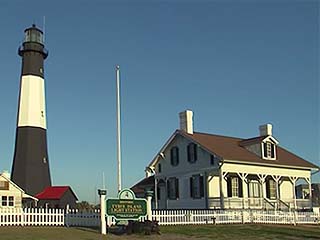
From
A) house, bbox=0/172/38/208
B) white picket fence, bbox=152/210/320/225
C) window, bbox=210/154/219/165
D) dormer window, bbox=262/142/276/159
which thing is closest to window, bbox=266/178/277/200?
dormer window, bbox=262/142/276/159

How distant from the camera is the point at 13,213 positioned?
26953 millimetres

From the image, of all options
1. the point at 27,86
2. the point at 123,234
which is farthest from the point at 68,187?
the point at 123,234

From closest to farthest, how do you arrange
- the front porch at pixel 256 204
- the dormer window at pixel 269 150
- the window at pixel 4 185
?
the front porch at pixel 256 204 < the dormer window at pixel 269 150 < the window at pixel 4 185

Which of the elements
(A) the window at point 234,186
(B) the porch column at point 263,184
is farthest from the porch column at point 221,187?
(B) the porch column at point 263,184

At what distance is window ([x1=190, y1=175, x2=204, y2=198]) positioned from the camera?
37.3 meters

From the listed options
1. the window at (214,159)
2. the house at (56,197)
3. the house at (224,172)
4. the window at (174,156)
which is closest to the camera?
the window at (214,159)

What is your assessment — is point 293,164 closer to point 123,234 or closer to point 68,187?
point 68,187

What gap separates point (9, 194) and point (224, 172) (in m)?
16.6

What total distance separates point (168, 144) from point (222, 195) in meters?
7.05

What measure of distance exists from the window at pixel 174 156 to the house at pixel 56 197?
10.2 metres

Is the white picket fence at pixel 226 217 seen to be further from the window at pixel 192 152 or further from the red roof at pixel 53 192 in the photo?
the red roof at pixel 53 192

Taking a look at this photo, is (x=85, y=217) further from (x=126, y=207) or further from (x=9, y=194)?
(x=9, y=194)

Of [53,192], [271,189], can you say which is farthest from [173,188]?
[53,192]

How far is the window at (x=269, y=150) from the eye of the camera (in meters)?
39.0
